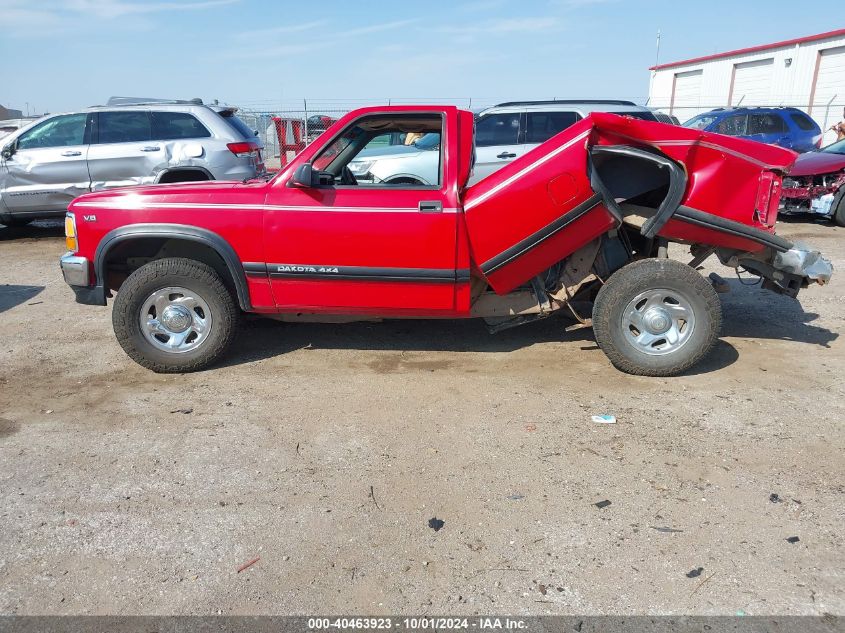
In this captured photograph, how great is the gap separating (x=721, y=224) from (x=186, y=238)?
3.63 m

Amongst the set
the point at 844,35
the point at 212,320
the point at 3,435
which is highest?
the point at 844,35

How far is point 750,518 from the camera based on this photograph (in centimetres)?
307

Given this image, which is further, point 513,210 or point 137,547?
point 513,210

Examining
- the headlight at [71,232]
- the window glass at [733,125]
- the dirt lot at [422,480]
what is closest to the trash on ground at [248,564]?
the dirt lot at [422,480]

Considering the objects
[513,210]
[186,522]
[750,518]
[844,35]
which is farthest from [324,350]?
[844,35]

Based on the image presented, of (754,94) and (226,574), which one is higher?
(754,94)

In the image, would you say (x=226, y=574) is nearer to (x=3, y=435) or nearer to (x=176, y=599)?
(x=176, y=599)

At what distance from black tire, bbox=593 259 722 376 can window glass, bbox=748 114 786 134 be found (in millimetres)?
12563

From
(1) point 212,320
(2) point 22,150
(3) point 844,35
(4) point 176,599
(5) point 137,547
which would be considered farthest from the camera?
(3) point 844,35

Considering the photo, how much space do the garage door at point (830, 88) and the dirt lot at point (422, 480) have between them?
69.8ft

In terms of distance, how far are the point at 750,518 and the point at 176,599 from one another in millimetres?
2536

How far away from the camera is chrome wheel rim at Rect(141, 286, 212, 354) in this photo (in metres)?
4.78

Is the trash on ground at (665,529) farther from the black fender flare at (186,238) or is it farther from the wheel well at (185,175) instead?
the wheel well at (185,175)

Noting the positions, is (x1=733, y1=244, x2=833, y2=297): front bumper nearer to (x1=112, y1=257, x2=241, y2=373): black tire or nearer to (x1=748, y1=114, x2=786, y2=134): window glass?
(x1=112, y1=257, x2=241, y2=373): black tire
